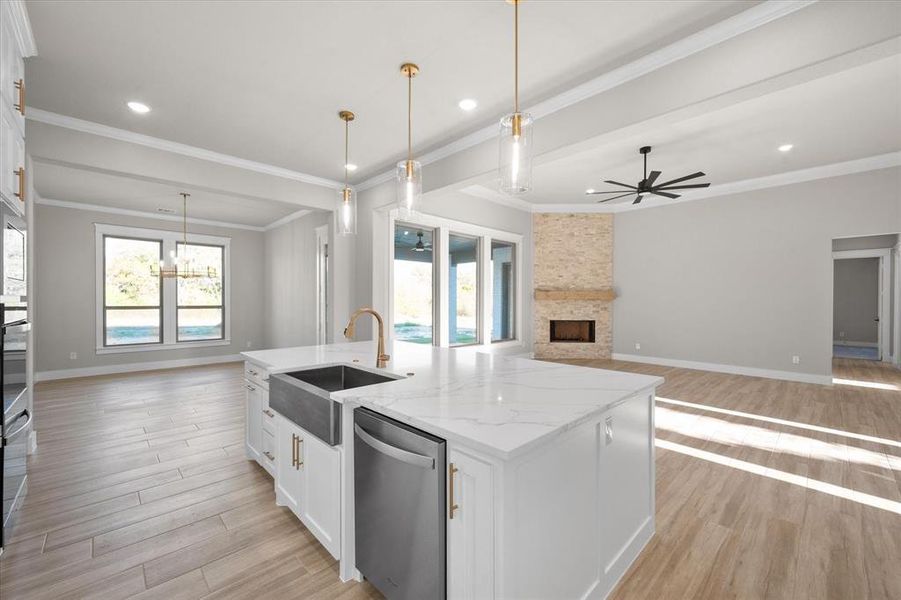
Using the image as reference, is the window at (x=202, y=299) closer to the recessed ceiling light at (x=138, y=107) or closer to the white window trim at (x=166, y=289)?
the white window trim at (x=166, y=289)

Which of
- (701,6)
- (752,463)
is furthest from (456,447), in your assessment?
(752,463)

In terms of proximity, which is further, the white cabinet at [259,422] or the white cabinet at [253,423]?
the white cabinet at [253,423]

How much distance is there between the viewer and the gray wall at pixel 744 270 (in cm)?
565

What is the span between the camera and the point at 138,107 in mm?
3383

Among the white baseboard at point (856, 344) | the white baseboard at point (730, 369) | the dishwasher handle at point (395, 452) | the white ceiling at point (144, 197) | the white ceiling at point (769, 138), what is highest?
the white ceiling at point (769, 138)

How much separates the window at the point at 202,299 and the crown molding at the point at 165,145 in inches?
148

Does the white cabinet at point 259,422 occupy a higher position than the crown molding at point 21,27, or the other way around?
the crown molding at point 21,27

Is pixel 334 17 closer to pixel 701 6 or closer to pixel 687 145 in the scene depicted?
pixel 701 6

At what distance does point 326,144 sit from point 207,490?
3.35 metres

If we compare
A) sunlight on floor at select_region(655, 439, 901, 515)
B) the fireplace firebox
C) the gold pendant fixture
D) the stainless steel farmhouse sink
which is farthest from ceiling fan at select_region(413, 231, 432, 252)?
sunlight on floor at select_region(655, 439, 901, 515)

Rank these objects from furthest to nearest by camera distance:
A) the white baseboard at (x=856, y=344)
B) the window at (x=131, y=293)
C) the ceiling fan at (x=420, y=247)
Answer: the white baseboard at (x=856, y=344) < the window at (x=131, y=293) < the ceiling fan at (x=420, y=247)

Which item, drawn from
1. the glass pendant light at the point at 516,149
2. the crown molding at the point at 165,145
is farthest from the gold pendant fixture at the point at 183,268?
the glass pendant light at the point at 516,149

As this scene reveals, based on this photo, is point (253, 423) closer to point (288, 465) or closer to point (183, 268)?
point (288, 465)

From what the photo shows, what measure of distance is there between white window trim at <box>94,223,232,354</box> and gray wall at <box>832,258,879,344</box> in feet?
45.6
